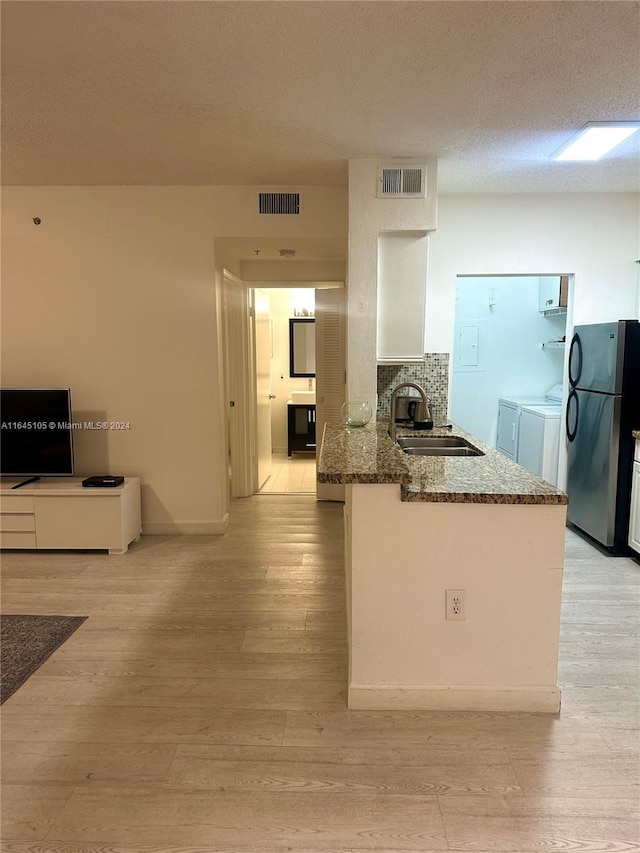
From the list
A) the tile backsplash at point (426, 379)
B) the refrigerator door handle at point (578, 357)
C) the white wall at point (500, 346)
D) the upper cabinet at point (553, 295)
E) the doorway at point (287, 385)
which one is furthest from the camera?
the doorway at point (287, 385)

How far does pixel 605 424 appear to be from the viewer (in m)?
3.84

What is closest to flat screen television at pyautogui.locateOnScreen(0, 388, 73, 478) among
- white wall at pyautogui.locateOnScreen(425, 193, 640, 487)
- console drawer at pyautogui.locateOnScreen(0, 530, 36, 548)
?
console drawer at pyautogui.locateOnScreen(0, 530, 36, 548)

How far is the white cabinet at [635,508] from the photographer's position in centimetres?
366

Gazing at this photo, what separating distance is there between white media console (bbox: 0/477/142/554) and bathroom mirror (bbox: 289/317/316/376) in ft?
13.1

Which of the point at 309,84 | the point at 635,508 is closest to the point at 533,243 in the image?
the point at 635,508

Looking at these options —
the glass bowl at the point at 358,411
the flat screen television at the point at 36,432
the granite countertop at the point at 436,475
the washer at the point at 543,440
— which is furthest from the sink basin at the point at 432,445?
the flat screen television at the point at 36,432

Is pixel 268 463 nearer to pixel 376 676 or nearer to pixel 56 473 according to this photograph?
pixel 56 473

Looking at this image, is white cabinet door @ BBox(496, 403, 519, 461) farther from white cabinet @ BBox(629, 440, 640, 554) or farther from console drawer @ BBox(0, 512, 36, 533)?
console drawer @ BBox(0, 512, 36, 533)

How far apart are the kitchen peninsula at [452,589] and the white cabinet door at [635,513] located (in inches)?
76.1

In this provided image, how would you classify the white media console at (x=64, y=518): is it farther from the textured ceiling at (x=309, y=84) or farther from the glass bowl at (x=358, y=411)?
the textured ceiling at (x=309, y=84)

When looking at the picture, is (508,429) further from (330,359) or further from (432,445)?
(432,445)

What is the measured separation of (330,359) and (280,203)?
5.33 ft

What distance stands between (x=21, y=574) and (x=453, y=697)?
9.30ft

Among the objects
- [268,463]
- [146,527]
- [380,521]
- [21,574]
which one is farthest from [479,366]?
[21,574]
